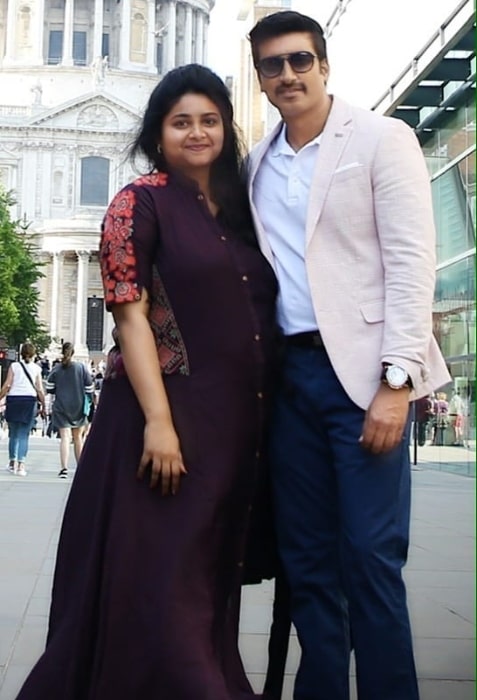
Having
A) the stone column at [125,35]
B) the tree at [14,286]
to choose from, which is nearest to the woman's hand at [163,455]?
the tree at [14,286]

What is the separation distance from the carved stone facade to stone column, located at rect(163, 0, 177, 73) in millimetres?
74

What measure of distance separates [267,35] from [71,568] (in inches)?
56.0

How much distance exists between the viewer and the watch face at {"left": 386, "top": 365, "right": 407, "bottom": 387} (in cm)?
267

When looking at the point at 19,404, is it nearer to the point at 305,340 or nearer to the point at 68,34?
the point at 305,340

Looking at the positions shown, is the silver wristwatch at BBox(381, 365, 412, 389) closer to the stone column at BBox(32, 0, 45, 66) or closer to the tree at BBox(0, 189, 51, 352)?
the tree at BBox(0, 189, 51, 352)

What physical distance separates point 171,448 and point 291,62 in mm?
1003

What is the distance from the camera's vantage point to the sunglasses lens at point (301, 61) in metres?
2.85

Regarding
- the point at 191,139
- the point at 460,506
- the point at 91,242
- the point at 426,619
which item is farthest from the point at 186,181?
the point at 91,242

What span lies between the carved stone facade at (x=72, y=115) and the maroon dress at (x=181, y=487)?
5973 centimetres

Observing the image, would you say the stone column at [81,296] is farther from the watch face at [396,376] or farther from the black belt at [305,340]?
the watch face at [396,376]

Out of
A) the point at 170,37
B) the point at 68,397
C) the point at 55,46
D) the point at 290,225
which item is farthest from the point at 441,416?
the point at 170,37

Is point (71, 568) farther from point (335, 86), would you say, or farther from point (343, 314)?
point (335, 86)

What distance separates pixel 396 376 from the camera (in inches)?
105

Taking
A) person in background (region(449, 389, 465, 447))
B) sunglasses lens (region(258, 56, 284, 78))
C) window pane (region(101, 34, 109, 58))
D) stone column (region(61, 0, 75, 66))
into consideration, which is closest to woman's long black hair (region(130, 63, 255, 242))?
sunglasses lens (region(258, 56, 284, 78))
